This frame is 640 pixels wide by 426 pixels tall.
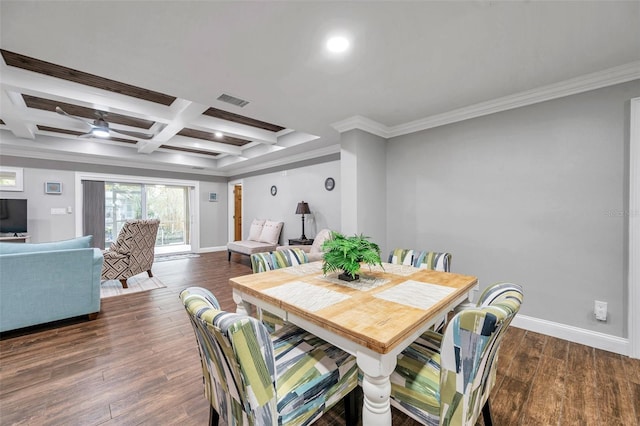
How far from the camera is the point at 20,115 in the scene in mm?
3455

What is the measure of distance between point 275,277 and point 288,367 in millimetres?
667

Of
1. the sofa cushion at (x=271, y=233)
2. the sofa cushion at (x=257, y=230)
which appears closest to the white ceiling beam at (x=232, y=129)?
the sofa cushion at (x=271, y=233)

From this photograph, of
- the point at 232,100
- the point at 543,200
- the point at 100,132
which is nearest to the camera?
the point at 543,200

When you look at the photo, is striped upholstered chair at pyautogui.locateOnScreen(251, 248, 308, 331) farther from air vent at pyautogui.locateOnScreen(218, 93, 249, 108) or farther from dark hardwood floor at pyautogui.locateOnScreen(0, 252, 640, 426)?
air vent at pyautogui.locateOnScreen(218, 93, 249, 108)

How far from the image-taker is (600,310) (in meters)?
2.23

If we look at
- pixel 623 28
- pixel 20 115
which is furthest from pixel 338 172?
pixel 20 115

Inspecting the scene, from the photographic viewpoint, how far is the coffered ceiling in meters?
1.53

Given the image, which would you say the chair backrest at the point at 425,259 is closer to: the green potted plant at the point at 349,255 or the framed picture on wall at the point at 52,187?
the green potted plant at the point at 349,255

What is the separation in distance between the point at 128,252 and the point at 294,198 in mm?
3093

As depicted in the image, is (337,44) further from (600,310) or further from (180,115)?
(600,310)

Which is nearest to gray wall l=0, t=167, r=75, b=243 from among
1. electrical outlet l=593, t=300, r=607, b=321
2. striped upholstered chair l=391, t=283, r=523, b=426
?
striped upholstered chair l=391, t=283, r=523, b=426

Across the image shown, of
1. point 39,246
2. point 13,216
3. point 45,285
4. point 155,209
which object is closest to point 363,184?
point 45,285

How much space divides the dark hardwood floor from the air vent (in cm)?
243

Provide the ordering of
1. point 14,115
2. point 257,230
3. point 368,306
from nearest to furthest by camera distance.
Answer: point 368,306 < point 14,115 < point 257,230
